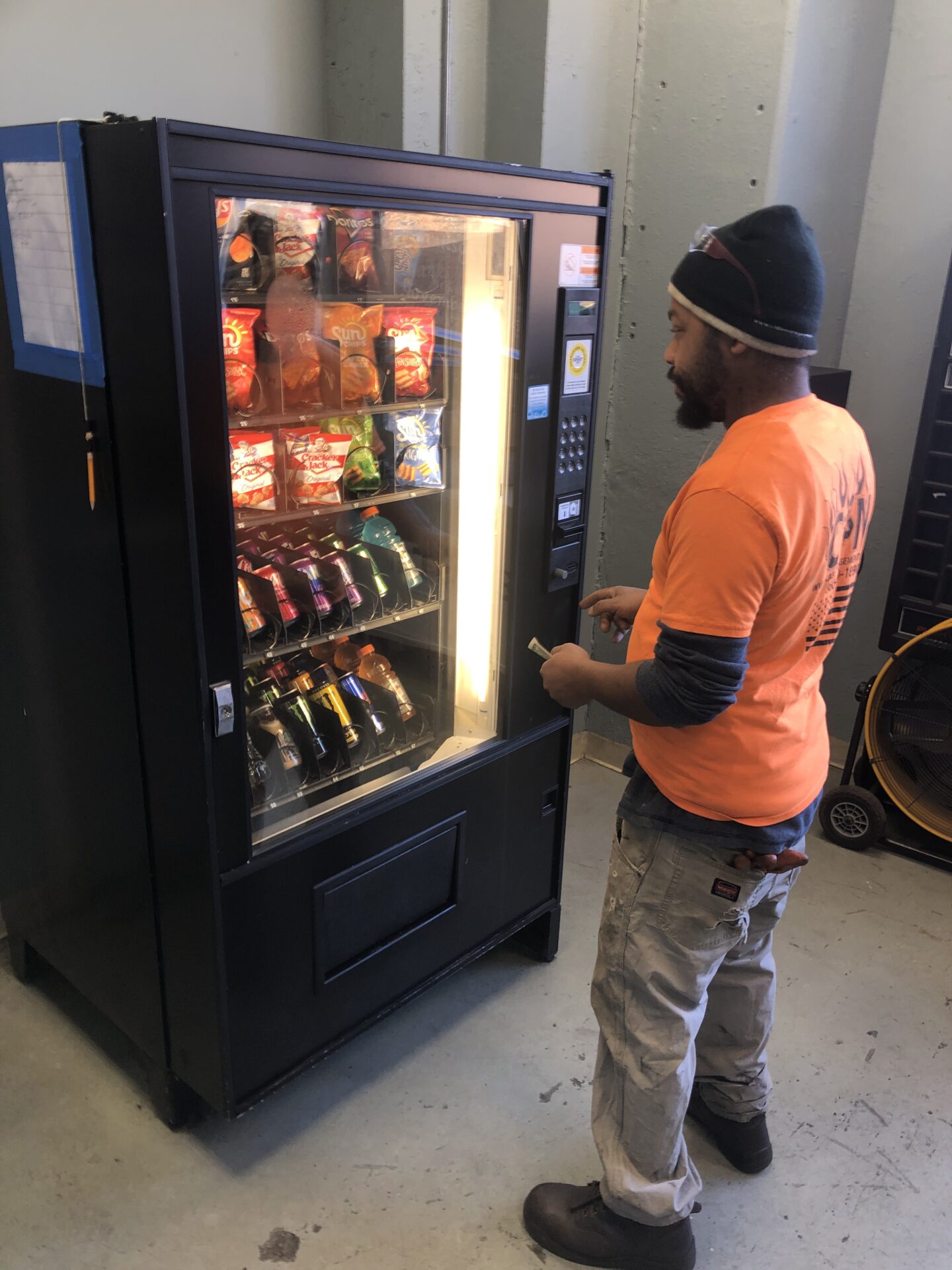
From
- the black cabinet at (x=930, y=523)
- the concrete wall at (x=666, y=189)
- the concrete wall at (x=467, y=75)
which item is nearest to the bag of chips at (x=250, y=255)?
the concrete wall at (x=467, y=75)

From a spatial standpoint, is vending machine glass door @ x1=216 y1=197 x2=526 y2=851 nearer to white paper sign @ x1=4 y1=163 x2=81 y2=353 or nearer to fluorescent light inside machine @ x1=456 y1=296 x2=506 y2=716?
fluorescent light inside machine @ x1=456 y1=296 x2=506 y2=716

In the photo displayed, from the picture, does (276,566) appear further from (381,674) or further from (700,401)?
(700,401)

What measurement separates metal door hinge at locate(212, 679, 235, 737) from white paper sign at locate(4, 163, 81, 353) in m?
0.54

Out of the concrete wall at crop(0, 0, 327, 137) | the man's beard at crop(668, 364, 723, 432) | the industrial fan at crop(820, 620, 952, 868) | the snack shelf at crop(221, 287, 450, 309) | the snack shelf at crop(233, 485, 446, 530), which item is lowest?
the industrial fan at crop(820, 620, 952, 868)

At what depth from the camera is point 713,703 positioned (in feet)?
4.33

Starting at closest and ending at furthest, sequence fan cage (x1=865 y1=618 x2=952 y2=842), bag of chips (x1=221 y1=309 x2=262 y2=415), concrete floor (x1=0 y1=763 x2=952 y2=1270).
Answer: bag of chips (x1=221 y1=309 x2=262 y2=415) → concrete floor (x1=0 y1=763 x2=952 y2=1270) → fan cage (x1=865 y1=618 x2=952 y2=842)

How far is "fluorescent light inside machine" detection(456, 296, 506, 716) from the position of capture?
74.6 inches

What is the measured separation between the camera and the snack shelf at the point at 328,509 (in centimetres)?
167

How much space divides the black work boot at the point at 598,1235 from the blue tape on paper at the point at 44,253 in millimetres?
1558

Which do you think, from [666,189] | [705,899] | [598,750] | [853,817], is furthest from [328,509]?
[853,817]

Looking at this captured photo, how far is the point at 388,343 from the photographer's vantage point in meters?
1.82

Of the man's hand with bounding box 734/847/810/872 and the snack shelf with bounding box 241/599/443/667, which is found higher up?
the snack shelf with bounding box 241/599/443/667

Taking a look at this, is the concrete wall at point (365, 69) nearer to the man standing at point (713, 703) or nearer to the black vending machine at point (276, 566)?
the black vending machine at point (276, 566)

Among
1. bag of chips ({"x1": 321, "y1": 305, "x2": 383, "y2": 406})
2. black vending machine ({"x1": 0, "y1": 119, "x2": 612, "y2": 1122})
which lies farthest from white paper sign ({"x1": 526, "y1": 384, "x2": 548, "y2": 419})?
bag of chips ({"x1": 321, "y1": 305, "x2": 383, "y2": 406})
